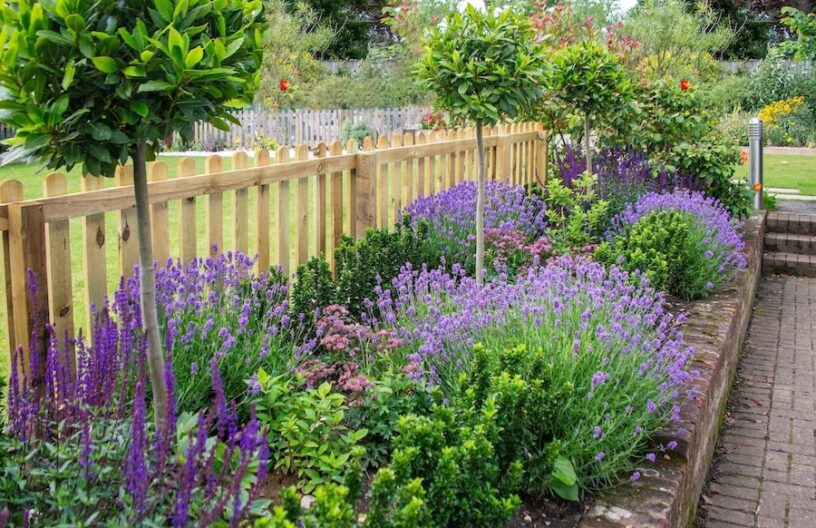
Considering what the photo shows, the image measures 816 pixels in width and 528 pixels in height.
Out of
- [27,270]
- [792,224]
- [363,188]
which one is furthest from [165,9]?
[792,224]

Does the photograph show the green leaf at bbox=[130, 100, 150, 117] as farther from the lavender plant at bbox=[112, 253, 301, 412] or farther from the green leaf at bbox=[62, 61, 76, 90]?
the lavender plant at bbox=[112, 253, 301, 412]

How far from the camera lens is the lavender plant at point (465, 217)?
517cm

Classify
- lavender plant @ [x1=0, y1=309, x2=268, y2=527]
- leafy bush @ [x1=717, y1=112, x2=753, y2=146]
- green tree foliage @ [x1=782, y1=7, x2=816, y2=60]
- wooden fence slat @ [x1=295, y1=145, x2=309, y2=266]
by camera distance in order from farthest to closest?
green tree foliage @ [x1=782, y1=7, x2=816, y2=60]
leafy bush @ [x1=717, y1=112, x2=753, y2=146]
wooden fence slat @ [x1=295, y1=145, x2=309, y2=266]
lavender plant @ [x1=0, y1=309, x2=268, y2=527]

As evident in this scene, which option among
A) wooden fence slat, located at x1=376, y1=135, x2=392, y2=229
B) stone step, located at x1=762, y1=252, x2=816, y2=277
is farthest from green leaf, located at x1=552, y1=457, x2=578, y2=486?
stone step, located at x1=762, y1=252, x2=816, y2=277

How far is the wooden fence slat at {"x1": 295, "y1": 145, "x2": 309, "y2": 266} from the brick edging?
2250 mm

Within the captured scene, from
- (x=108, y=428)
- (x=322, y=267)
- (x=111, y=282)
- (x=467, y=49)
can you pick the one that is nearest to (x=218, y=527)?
(x=108, y=428)

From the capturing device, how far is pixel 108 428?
2.31 metres

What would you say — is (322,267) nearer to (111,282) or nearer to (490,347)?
(490,347)

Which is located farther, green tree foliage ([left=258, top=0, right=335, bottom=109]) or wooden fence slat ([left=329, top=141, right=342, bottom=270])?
green tree foliage ([left=258, top=0, right=335, bottom=109])

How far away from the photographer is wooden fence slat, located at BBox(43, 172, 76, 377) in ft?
9.98

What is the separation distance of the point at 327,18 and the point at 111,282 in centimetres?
2788

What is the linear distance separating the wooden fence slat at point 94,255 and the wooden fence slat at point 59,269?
107mm

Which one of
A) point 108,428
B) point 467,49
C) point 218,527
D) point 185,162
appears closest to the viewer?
point 218,527

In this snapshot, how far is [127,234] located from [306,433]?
139 centimetres
